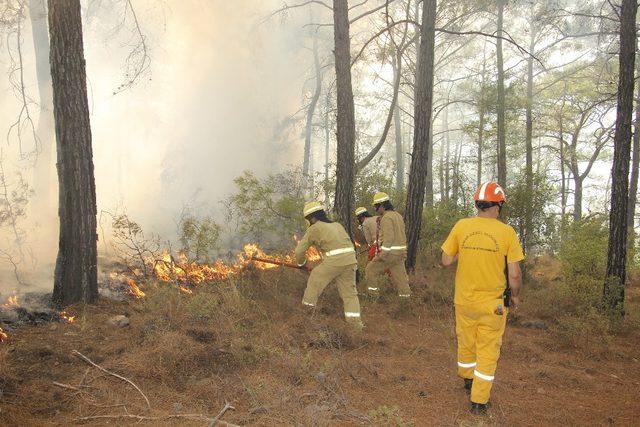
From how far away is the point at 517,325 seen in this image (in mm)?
7180

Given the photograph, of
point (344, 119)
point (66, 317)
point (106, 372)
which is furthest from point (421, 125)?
point (106, 372)

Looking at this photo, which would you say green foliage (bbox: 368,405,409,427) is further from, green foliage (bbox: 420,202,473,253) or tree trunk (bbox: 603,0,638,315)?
green foliage (bbox: 420,202,473,253)

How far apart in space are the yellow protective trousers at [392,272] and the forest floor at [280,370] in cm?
84

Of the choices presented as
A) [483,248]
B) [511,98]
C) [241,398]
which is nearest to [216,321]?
[241,398]

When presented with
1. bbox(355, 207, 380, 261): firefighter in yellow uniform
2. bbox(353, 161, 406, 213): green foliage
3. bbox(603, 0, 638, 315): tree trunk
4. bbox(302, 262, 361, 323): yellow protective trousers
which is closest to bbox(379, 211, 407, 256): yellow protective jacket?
bbox(355, 207, 380, 261): firefighter in yellow uniform

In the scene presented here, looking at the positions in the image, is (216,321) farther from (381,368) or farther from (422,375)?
(422,375)

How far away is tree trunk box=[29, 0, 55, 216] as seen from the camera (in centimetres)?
1263

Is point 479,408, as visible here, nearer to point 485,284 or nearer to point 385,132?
point 485,284

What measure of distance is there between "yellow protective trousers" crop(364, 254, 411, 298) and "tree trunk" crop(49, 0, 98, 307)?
4.60 meters

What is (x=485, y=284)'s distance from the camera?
4070 mm

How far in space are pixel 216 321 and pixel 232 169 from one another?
21567 millimetres

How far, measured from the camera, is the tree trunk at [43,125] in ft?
41.4

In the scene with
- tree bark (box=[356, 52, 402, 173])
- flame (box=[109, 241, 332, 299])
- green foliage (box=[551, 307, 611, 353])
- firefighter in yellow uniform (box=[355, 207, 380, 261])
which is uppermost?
tree bark (box=[356, 52, 402, 173])

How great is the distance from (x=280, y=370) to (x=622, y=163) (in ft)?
20.3
